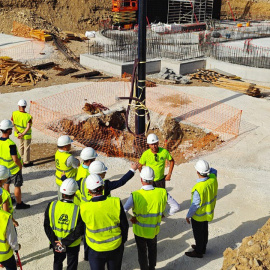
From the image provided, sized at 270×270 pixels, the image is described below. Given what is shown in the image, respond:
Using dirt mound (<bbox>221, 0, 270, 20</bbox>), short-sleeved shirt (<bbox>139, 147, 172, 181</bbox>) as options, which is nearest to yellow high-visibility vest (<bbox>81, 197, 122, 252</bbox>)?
short-sleeved shirt (<bbox>139, 147, 172, 181</bbox>)

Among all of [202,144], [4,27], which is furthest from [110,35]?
[202,144]

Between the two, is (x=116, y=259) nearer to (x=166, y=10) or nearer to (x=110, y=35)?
(x=110, y=35)

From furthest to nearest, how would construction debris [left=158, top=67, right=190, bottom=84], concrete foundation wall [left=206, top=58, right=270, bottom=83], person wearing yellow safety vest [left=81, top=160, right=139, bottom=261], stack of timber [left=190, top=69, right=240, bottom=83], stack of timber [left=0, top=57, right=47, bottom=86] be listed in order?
concrete foundation wall [left=206, top=58, right=270, bottom=83]
stack of timber [left=190, top=69, right=240, bottom=83]
construction debris [left=158, top=67, right=190, bottom=84]
stack of timber [left=0, top=57, right=47, bottom=86]
person wearing yellow safety vest [left=81, top=160, right=139, bottom=261]

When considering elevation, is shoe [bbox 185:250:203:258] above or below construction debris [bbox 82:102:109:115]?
below

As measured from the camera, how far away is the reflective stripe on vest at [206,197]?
5758mm

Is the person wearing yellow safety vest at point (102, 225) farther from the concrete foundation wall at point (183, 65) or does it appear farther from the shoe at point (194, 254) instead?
the concrete foundation wall at point (183, 65)

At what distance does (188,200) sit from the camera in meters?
8.27

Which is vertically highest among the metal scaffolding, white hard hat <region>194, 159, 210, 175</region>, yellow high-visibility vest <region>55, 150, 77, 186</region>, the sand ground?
the metal scaffolding

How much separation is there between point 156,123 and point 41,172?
16.1ft

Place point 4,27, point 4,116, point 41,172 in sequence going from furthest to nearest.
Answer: point 4,27, point 4,116, point 41,172

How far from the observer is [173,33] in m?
28.5

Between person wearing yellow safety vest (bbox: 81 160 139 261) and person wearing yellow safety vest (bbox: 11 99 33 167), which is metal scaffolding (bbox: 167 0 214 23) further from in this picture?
person wearing yellow safety vest (bbox: 81 160 139 261)

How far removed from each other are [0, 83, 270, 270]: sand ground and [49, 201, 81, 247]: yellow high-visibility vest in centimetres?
154

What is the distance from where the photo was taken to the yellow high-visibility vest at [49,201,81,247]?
475 cm
